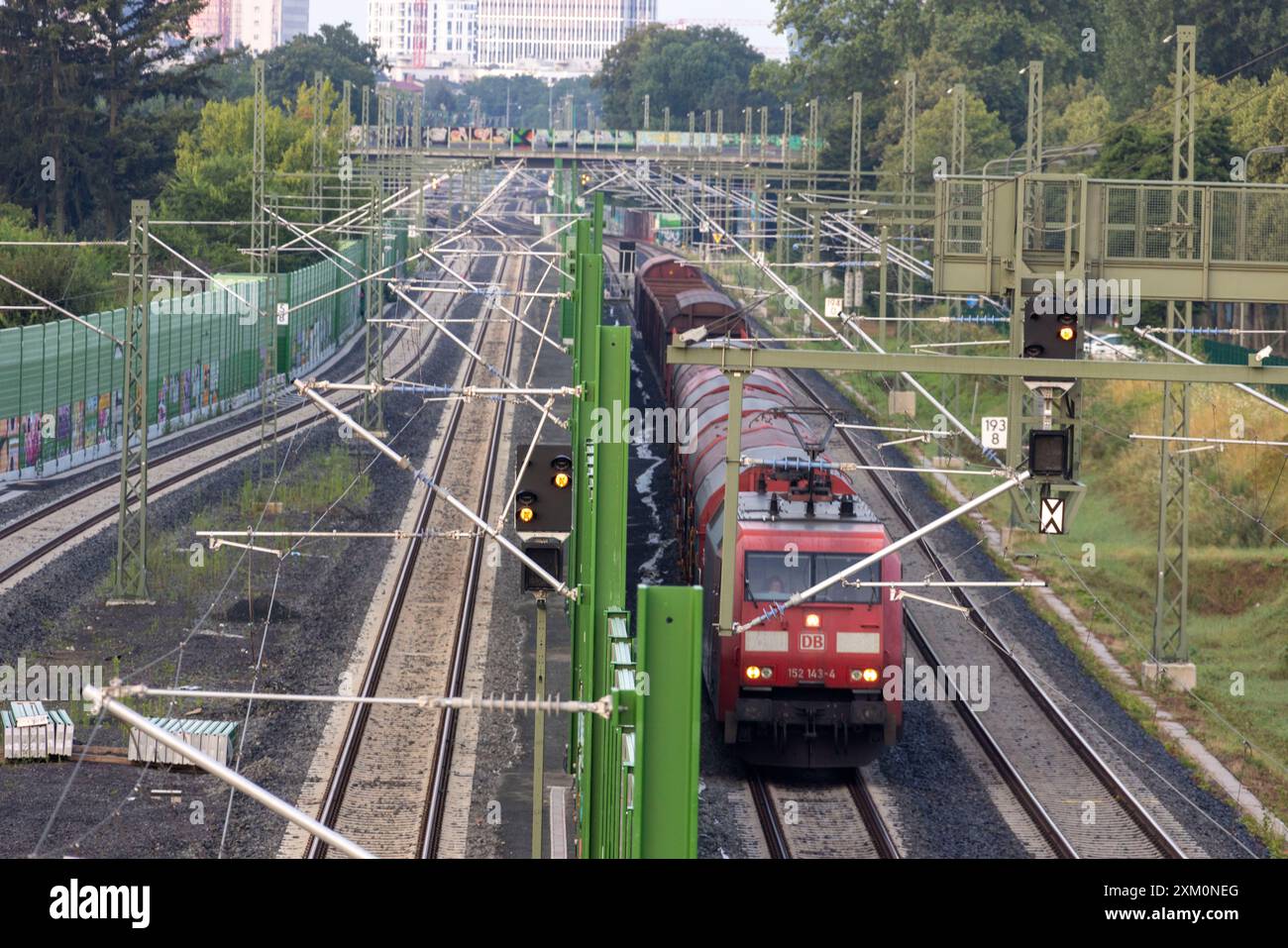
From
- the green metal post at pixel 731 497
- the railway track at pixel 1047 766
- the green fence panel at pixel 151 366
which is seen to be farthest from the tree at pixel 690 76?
the green metal post at pixel 731 497

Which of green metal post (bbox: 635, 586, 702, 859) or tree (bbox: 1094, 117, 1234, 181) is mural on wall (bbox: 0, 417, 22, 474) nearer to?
tree (bbox: 1094, 117, 1234, 181)

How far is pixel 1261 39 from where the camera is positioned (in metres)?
59.6

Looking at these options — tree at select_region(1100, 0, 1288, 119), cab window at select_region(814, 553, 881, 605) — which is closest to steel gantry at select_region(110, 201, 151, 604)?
cab window at select_region(814, 553, 881, 605)

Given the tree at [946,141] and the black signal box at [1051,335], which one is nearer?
the black signal box at [1051,335]

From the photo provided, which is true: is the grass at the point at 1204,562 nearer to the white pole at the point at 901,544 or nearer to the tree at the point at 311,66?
the white pole at the point at 901,544

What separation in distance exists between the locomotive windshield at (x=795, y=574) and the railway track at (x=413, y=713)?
3.92m

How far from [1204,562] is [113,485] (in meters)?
20.6

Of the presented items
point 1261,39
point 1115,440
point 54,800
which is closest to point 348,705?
point 54,800

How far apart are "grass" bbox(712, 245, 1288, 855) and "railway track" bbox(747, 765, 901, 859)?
3.84 metres

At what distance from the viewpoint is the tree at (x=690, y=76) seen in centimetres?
12888

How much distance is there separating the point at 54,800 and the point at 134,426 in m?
24.7

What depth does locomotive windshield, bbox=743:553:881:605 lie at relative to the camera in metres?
17.2

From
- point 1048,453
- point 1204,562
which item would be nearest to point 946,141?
point 1204,562
